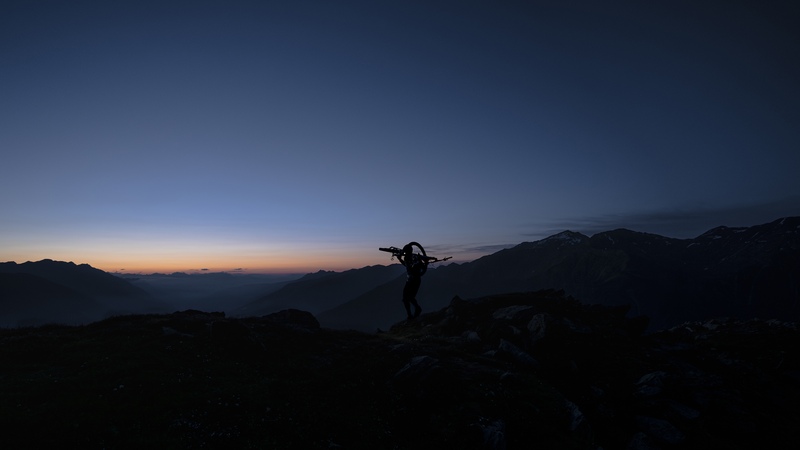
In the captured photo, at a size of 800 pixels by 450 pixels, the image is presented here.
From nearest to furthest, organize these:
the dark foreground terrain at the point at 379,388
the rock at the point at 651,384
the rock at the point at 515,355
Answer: the dark foreground terrain at the point at 379,388 → the rock at the point at 651,384 → the rock at the point at 515,355

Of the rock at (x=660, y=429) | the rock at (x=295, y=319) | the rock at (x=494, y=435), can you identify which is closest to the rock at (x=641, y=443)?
the rock at (x=660, y=429)

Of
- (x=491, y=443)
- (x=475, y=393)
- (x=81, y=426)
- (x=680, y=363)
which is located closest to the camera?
(x=81, y=426)

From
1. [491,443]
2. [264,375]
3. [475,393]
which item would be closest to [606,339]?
[475,393]

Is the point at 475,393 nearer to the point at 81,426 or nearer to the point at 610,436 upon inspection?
the point at 610,436

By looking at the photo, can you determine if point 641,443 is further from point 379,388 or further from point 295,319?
point 295,319

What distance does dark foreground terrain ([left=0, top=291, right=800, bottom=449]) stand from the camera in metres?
18.2

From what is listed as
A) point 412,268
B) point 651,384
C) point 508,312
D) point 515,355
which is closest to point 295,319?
point 412,268

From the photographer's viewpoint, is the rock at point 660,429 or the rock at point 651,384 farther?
the rock at point 651,384

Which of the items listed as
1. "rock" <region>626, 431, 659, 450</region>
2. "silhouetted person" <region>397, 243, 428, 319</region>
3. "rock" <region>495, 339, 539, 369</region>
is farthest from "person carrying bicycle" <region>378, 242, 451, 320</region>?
"rock" <region>626, 431, 659, 450</region>

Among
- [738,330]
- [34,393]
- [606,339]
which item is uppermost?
[34,393]

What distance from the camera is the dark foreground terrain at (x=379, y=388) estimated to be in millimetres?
18156

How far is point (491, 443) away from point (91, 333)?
30417mm

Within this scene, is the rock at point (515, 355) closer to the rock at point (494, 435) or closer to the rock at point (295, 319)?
the rock at point (494, 435)

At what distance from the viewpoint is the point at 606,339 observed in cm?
3506
